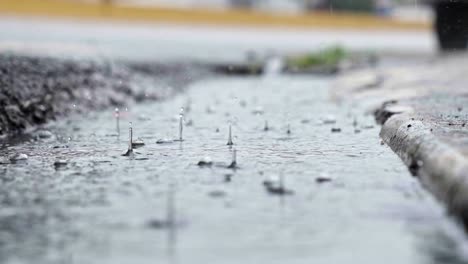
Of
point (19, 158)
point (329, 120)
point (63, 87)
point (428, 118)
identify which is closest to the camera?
point (19, 158)

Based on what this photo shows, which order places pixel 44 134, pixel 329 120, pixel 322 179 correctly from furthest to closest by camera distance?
pixel 329 120, pixel 44 134, pixel 322 179

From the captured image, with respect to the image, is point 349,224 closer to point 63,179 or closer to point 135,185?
point 135,185

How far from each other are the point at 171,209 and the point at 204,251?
92cm

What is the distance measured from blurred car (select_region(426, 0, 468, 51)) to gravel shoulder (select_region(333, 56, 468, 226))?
5.77 m

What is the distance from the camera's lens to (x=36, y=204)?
5.48 m

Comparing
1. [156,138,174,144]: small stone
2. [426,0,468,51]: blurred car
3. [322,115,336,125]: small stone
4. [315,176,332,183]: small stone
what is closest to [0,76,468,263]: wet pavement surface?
[315,176,332,183]: small stone

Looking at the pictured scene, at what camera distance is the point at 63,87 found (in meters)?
11.6

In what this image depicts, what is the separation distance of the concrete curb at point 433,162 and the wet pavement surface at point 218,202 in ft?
0.33

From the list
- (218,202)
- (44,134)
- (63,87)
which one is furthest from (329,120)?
(218,202)

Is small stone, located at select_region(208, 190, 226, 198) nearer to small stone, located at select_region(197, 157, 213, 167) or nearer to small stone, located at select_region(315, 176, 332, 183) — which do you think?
small stone, located at select_region(315, 176, 332, 183)

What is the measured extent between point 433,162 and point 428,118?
2115 mm

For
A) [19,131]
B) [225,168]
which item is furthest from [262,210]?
[19,131]

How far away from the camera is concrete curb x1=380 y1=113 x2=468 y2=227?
5027mm

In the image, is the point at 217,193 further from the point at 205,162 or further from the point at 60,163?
the point at 60,163
